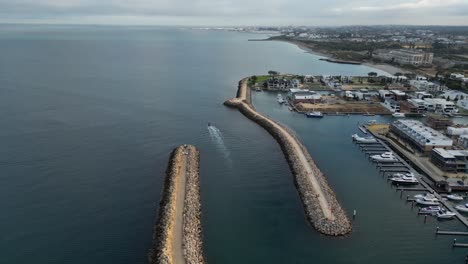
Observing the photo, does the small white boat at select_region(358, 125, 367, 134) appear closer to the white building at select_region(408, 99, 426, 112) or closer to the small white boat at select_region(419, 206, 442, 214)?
the white building at select_region(408, 99, 426, 112)

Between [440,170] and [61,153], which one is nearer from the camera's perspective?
[440,170]

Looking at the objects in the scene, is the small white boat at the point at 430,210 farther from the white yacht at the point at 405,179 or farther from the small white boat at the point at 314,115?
the small white boat at the point at 314,115

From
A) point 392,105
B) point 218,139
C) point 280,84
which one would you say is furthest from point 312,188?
point 280,84

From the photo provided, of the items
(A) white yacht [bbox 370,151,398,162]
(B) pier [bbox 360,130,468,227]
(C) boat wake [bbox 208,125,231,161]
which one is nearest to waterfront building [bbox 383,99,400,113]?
(B) pier [bbox 360,130,468,227]

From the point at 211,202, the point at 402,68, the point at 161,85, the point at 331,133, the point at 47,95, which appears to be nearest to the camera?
the point at 211,202

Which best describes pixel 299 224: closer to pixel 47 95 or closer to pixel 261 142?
pixel 261 142

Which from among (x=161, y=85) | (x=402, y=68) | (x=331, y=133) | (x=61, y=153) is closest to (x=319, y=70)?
(x=402, y=68)
